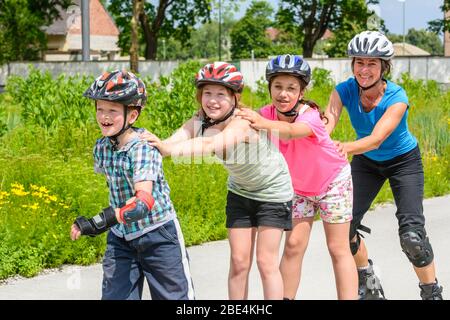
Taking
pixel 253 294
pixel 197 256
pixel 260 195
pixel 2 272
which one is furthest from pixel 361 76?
pixel 2 272

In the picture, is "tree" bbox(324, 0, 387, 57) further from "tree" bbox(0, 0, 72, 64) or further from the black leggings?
the black leggings

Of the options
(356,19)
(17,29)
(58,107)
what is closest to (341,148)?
(58,107)

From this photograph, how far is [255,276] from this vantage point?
615cm

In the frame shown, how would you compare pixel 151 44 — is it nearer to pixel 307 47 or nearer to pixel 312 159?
pixel 307 47

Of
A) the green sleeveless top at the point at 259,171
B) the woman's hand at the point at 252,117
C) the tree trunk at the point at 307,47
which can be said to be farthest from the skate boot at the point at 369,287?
the tree trunk at the point at 307,47

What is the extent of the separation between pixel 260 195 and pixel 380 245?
311 centimetres

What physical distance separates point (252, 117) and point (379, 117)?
4.03 ft

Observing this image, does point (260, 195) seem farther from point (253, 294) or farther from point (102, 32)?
point (102, 32)

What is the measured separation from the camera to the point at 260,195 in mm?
4512

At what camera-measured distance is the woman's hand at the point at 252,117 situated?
13.5 ft

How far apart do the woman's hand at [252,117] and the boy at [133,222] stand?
18.9 inches

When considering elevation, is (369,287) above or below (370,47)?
below

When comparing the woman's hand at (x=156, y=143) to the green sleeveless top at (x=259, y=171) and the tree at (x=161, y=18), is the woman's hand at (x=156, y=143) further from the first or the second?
the tree at (x=161, y=18)

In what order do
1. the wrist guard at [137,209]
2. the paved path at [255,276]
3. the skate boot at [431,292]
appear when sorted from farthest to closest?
1. the paved path at [255,276]
2. the skate boot at [431,292]
3. the wrist guard at [137,209]
